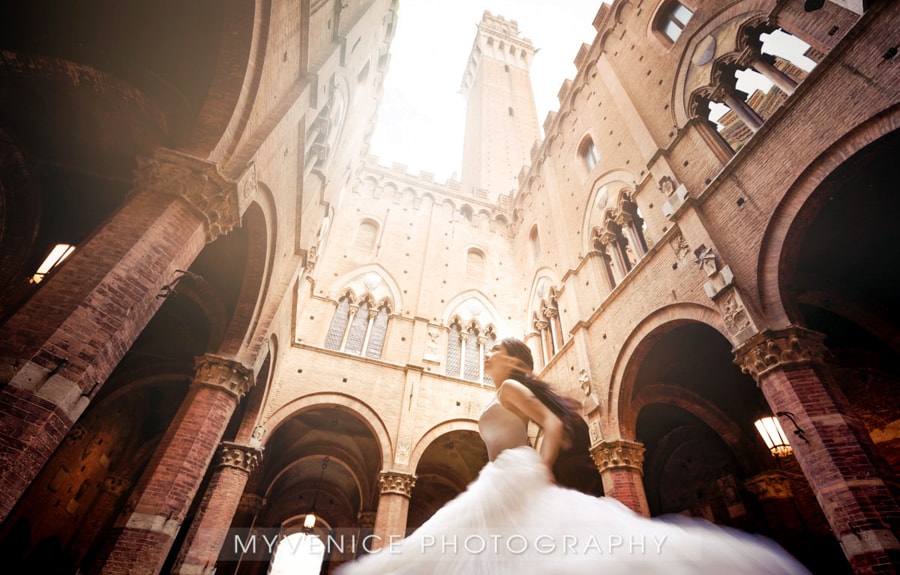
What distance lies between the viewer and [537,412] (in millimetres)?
1971

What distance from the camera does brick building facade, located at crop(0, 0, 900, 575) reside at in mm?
4668

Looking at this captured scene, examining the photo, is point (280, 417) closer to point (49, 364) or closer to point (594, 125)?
point (49, 364)

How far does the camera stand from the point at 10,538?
27.3 ft

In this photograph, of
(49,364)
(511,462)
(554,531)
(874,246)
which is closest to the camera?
(554,531)

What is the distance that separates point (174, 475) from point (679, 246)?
31.6 feet

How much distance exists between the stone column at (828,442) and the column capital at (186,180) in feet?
23.9

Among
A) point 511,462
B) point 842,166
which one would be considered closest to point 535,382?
point 511,462

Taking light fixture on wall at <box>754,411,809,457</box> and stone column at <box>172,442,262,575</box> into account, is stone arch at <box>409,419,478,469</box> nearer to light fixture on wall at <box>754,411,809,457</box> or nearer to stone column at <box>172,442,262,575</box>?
stone column at <box>172,442,262,575</box>

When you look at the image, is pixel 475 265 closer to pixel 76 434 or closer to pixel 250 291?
pixel 250 291

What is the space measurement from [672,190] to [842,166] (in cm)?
318

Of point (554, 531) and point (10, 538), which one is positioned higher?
point (10, 538)

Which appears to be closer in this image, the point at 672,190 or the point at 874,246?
the point at 874,246

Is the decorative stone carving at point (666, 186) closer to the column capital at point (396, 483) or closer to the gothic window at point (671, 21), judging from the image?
the gothic window at point (671, 21)

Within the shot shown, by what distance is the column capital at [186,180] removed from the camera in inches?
181
